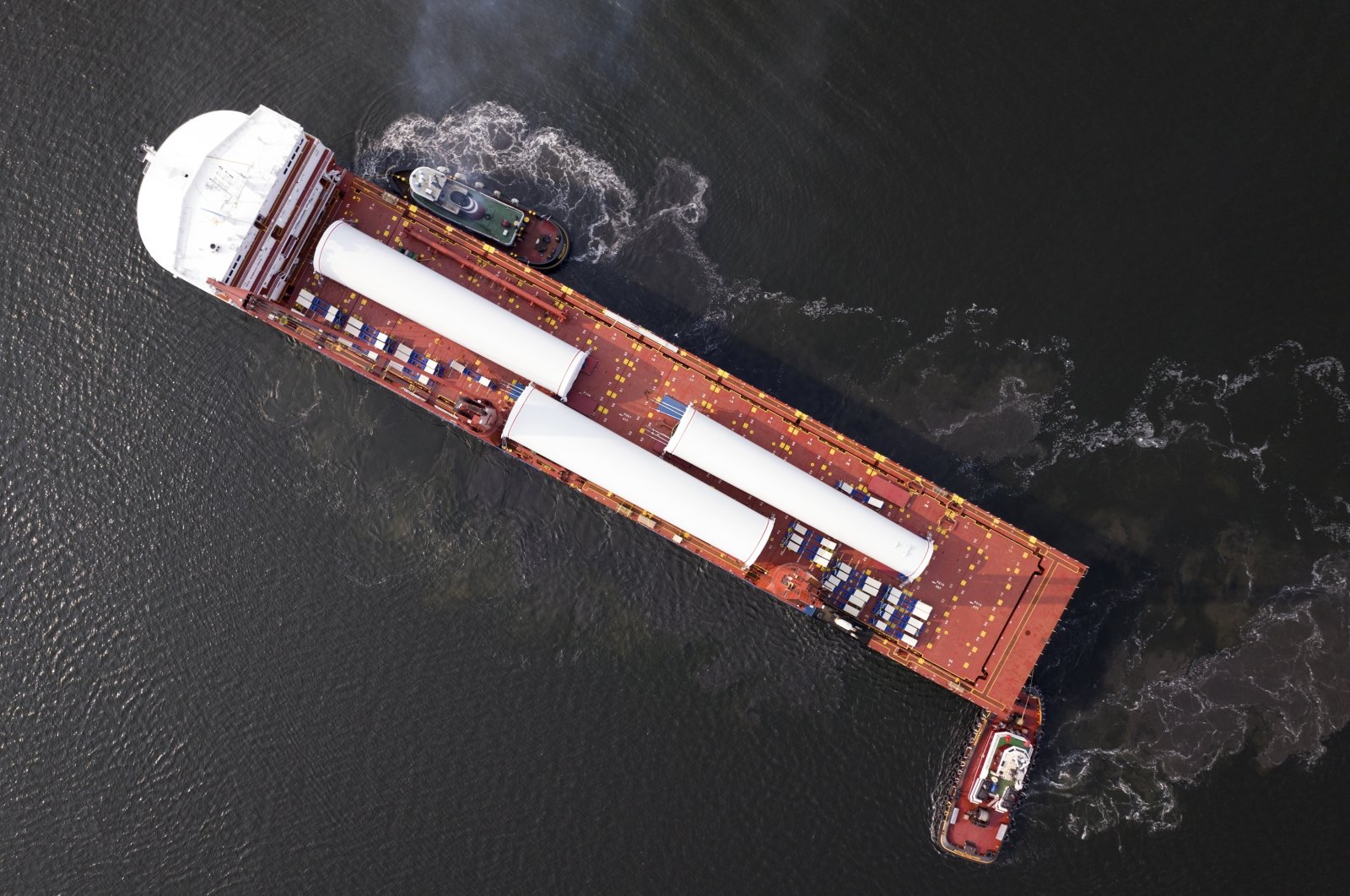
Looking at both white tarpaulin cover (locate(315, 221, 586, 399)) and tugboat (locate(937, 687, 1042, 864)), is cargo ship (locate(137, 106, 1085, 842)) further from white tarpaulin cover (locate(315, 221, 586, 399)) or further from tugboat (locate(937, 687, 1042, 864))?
tugboat (locate(937, 687, 1042, 864))

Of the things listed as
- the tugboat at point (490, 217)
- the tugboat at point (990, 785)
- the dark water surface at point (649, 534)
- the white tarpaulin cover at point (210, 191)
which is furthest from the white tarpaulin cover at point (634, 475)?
the tugboat at point (990, 785)

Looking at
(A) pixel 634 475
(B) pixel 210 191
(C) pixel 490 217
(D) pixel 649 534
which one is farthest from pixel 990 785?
(B) pixel 210 191

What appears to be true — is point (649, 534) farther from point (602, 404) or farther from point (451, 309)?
point (451, 309)

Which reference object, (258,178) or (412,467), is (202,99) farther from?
(412,467)

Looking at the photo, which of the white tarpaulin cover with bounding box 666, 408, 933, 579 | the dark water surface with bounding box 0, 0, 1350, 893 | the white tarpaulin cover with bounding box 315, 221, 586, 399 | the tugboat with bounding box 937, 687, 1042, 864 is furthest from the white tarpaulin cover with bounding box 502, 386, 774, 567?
the tugboat with bounding box 937, 687, 1042, 864

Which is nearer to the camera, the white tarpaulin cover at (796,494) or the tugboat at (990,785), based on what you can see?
the white tarpaulin cover at (796,494)

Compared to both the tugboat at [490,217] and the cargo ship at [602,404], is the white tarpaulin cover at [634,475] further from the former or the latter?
the tugboat at [490,217]

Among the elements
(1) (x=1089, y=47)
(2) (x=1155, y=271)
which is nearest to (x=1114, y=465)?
(2) (x=1155, y=271)
